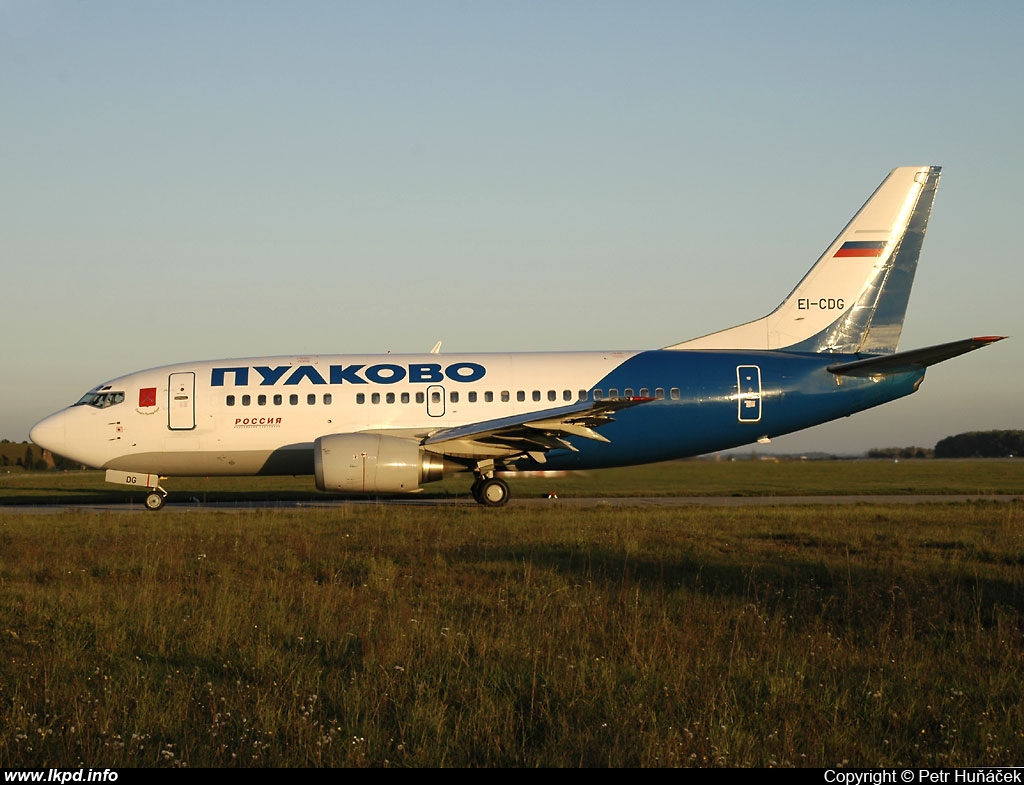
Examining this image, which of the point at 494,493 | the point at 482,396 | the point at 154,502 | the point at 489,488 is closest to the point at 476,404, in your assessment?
the point at 482,396

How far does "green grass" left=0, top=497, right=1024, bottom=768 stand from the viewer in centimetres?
515

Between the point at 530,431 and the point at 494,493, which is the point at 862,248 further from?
the point at 494,493

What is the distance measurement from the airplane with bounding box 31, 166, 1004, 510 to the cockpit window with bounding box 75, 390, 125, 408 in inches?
1.4

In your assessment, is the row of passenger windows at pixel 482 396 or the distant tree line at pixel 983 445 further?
the distant tree line at pixel 983 445

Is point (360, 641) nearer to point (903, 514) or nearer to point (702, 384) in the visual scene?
point (903, 514)

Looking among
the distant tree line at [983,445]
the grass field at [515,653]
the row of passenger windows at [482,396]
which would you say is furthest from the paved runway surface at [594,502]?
the distant tree line at [983,445]

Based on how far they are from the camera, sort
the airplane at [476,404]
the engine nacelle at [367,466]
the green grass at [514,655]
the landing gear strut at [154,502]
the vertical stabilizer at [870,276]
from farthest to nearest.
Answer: the vertical stabilizer at [870,276] → the airplane at [476,404] → the landing gear strut at [154,502] → the engine nacelle at [367,466] → the green grass at [514,655]

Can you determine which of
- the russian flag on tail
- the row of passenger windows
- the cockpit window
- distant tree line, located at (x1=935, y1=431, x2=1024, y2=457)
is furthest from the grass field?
distant tree line, located at (x1=935, y1=431, x2=1024, y2=457)

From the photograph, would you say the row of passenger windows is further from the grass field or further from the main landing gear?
the grass field

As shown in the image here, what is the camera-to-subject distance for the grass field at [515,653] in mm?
5156

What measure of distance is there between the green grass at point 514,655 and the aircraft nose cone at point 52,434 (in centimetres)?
1099

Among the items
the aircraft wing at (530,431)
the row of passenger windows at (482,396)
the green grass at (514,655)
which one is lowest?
the green grass at (514,655)

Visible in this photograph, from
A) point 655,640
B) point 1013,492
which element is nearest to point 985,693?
point 655,640

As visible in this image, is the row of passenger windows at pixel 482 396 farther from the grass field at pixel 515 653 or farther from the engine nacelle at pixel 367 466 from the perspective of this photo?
the grass field at pixel 515 653
